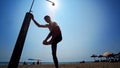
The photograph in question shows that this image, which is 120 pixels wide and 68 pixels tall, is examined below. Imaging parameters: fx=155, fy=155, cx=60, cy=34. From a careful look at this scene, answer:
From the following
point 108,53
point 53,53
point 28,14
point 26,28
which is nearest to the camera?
point 26,28

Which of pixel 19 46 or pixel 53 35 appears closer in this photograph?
pixel 19 46

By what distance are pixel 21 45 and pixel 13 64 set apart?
0.48 m

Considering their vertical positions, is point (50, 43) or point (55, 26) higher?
point (55, 26)

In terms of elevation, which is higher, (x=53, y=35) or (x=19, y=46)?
(x=53, y=35)

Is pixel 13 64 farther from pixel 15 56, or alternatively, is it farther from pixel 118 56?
pixel 118 56

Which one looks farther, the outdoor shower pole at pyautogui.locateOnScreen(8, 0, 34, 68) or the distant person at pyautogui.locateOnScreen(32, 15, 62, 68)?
the distant person at pyautogui.locateOnScreen(32, 15, 62, 68)

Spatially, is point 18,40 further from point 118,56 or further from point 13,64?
point 118,56

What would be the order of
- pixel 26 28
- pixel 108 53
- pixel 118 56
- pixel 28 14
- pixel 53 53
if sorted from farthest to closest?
1. pixel 118 56
2. pixel 108 53
3. pixel 53 53
4. pixel 28 14
5. pixel 26 28

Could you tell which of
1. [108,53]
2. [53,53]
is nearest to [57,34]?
[53,53]

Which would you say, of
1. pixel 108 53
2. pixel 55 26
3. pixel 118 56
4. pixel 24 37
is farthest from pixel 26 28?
pixel 118 56

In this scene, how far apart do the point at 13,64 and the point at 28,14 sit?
1.37 meters

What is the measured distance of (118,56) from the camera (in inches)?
2265

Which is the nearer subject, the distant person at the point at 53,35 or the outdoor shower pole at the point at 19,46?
the outdoor shower pole at the point at 19,46

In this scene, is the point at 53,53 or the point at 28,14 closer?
the point at 28,14
